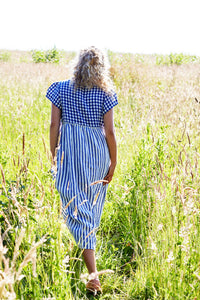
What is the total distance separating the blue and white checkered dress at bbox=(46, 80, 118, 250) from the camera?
260 cm

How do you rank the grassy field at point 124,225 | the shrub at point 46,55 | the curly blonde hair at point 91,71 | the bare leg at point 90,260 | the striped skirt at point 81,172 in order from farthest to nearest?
the shrub at point 46,55
the curly blonde hair at point 91,71
the striped skirt at point 81,172
the bare leg at point 90,260
the grassy field at point 124,225

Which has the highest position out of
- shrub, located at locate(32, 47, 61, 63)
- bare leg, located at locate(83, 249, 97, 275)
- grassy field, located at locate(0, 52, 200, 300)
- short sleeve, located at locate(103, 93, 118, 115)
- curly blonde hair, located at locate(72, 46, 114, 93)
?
shrub, located at locate(32, 47, 61, 63)

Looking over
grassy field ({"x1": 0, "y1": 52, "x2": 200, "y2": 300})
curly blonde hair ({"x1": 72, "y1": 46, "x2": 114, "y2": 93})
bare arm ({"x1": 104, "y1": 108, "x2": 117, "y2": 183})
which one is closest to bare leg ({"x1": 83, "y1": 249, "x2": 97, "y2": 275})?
grassy field ({"x1": 0, "y1": 52, "x2": 200, "y2": 300})

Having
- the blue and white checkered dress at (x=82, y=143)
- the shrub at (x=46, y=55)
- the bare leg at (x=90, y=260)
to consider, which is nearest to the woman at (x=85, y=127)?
the blue and white checkered dress at (x=82, y=143)

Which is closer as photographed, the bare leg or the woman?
the bare leg

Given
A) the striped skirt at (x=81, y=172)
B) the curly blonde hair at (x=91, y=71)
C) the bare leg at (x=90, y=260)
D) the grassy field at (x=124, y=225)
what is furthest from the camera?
the curly blonde hair at (x=91, y=71)

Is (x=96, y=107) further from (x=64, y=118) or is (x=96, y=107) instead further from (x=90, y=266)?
(x=90, y=266)

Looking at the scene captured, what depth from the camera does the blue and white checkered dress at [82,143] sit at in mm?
2602

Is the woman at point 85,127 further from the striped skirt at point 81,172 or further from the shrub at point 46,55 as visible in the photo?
the shrub at point 46,55

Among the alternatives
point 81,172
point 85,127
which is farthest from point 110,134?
point 81,172

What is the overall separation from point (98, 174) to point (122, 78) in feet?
22.0

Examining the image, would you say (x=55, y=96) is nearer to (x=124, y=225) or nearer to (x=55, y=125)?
(x=55, y=125)

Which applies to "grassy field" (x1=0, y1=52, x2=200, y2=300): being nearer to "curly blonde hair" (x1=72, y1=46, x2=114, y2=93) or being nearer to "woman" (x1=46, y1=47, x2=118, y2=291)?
"woman" (x1=46, y1=47, x2=118, y2=291)

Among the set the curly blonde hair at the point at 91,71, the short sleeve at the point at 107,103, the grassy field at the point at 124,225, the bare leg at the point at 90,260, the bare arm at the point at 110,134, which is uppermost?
the curly blonde hair at the point at 91,71
